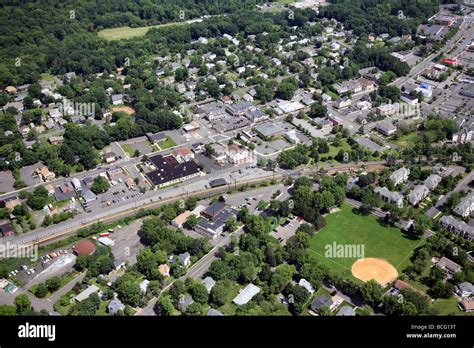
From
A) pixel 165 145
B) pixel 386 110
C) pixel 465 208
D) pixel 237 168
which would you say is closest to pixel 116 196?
pixel 165 145

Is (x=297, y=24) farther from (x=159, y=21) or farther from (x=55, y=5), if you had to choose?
(x=55, y=5)

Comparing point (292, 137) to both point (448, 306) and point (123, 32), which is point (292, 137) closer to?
point (448, 306)

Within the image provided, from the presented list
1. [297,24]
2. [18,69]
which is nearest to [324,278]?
[18,69]

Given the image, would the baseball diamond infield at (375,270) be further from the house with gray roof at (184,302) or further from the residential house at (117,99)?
the residential house at (117,99)

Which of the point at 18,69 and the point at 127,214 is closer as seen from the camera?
the point at 127,214

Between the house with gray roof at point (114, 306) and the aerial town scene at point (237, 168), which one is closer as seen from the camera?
the house with gray roof at point (114, 306)

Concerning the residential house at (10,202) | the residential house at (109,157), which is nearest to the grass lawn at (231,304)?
the residential house at (10,202)
